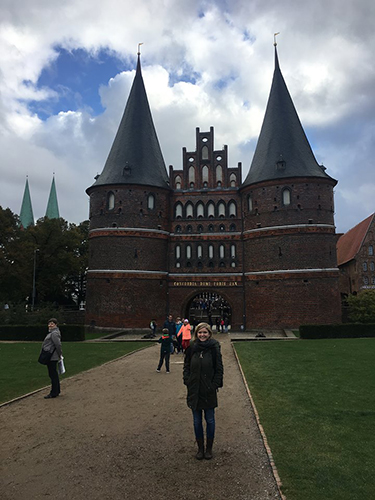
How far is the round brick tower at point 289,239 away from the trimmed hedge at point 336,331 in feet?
15.1

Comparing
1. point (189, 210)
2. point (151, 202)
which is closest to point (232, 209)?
point (189, 210)

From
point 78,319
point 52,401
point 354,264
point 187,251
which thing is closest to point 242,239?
point 187,251

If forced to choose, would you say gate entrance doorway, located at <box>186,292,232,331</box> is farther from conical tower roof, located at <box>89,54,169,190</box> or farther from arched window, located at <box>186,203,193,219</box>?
conical tower roof, located at <box>89,54,169,190</box>

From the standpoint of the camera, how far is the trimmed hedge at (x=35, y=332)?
26.6 meters

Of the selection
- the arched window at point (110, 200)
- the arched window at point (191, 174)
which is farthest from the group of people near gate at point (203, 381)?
the arched window at point (191, 174)

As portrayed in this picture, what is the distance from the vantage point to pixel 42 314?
3008 cm

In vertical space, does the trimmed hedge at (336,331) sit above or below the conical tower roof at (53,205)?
below

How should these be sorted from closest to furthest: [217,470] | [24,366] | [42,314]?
[217,470] → [24,366] → [42,314]

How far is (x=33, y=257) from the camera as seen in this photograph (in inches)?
1572

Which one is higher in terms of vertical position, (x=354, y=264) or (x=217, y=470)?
(x=354, y=264)

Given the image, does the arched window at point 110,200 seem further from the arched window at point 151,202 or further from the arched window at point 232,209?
the arched window at point 232,209

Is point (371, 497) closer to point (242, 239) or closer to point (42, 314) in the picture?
point (42, 314)

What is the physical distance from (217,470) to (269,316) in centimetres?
2761

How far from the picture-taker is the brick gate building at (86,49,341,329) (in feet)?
106
